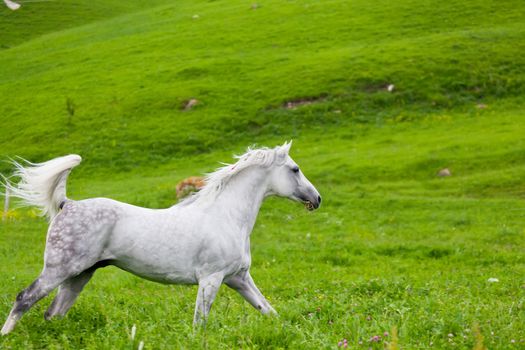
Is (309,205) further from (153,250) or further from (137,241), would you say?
(137,241)

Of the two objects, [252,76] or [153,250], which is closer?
[153,250]

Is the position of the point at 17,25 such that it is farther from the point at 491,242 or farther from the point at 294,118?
the point at 491,242

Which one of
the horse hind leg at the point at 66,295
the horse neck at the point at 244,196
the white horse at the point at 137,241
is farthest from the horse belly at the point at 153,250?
the horse neck at the point at 244,196

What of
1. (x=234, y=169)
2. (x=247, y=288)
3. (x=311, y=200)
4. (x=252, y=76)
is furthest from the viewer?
(x=252, y=76)

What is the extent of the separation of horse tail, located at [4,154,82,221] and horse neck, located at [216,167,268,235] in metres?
1.92

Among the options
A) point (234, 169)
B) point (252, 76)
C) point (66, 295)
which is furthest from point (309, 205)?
point (252, 76)

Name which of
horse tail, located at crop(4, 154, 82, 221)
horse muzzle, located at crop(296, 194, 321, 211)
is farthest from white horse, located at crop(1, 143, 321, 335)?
horse muzzle, located at crop(296, 194, 321, 211)

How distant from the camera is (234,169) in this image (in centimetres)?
873

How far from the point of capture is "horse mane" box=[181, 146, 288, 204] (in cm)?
872

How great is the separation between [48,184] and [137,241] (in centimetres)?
131

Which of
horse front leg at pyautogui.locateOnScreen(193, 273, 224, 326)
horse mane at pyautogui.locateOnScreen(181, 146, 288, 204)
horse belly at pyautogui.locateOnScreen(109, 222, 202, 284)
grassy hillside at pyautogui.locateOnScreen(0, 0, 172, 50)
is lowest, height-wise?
grassy hillside at pyautogui.locateOnScreen(0, 0, 172, 50)

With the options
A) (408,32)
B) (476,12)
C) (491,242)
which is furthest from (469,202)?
(476,12)

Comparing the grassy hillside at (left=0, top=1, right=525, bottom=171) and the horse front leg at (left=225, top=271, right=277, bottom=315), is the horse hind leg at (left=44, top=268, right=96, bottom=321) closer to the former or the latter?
the horse front leg at (left=225, top=271, right=277, bottom=315)

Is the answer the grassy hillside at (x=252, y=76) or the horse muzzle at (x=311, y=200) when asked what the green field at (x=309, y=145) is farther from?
the horse muzzle at (x=311, y=200)
